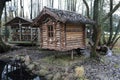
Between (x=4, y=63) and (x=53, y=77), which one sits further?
(x=4, y=63)

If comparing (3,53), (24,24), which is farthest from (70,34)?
(24,24)

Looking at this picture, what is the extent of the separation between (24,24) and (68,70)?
522 inches

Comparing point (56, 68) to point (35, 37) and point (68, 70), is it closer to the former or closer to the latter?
point (68, 70)

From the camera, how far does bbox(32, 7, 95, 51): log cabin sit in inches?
500

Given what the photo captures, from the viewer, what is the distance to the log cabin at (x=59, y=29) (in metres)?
12.7

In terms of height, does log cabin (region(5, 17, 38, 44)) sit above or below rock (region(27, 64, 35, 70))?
above

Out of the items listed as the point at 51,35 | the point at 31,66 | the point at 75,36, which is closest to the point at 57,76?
the point at 31,66

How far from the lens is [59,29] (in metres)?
12.8

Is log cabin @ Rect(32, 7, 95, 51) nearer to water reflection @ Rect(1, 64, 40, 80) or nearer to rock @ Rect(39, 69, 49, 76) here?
rock @ Rect(39, 69, 49, 76)

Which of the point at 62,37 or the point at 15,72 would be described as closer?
the point at 62,37

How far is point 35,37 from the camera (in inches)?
854

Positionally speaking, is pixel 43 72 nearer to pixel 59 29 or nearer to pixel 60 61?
pixel 60 61

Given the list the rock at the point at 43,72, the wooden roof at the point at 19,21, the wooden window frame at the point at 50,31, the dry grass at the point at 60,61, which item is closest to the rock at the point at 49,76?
the rock at the point at 43,72

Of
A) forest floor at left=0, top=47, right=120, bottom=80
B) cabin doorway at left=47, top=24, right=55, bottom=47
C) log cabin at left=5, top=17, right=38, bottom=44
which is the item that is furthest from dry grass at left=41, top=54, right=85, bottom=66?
log cabin at left=5, top=17, right=38, bottom=44
